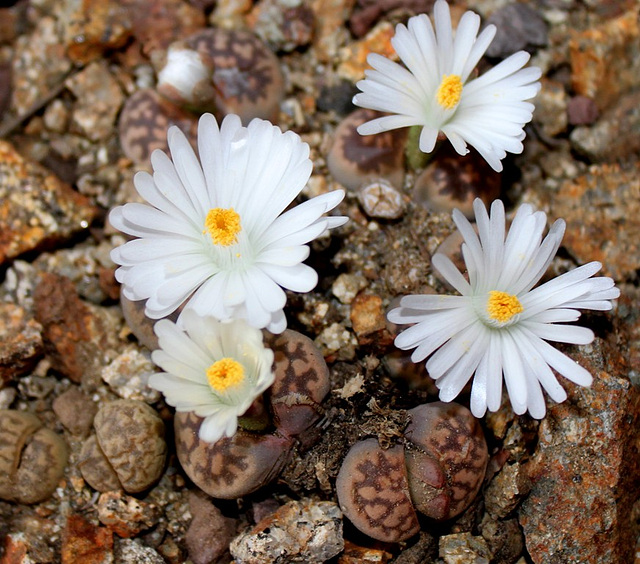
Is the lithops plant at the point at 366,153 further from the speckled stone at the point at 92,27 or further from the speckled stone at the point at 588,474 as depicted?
the speckled stone at the point at 92,27

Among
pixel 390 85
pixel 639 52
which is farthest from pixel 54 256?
pixel 639 52

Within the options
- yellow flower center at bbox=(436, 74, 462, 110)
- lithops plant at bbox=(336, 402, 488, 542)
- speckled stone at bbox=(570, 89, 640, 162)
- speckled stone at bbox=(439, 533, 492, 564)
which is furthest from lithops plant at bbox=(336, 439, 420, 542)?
speckled stone at bbox=(570, 89, 640, 162)

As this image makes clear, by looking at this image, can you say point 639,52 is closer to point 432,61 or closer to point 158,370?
point 432,61

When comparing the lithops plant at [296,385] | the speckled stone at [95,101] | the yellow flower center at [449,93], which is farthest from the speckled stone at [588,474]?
the speckled stone at [95,101]

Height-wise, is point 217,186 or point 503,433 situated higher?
Result: point 217,186

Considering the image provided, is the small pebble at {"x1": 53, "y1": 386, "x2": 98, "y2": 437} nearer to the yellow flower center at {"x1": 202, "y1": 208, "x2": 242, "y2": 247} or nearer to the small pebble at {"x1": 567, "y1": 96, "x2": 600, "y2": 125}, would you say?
the yellow flower center at {"x1": 202, "y1": 208, "x2": 242, "y2": 247}

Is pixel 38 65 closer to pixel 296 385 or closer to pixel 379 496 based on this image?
pixel 296 385
